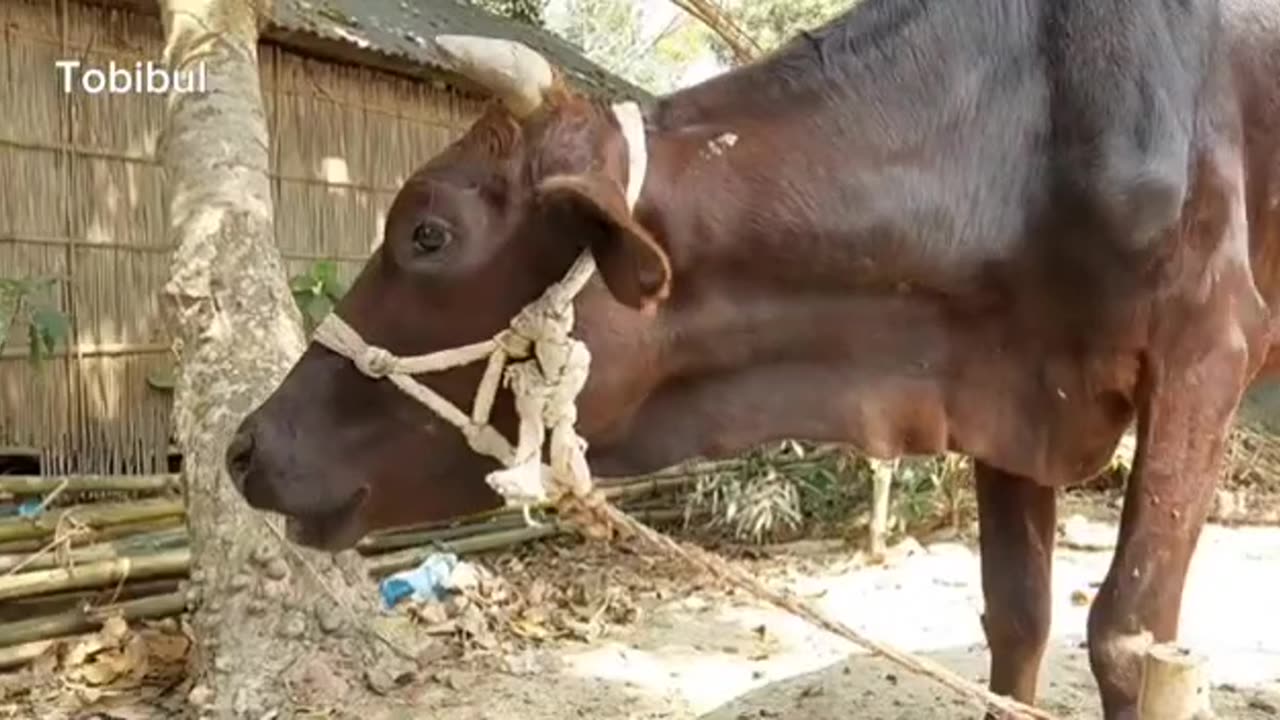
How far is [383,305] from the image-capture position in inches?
99.4

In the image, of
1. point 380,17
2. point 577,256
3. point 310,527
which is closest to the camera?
point 577,256

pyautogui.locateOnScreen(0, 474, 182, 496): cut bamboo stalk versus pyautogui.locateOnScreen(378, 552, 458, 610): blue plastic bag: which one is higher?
pyautogui.locateOnScreen(0, 474, 182, 496): cut bamboo stalk

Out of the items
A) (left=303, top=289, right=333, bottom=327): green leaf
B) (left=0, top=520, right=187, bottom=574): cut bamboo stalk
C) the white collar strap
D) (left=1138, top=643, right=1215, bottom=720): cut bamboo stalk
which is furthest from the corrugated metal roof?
(left=1138, top=643, right=1215, bottom=720): cut bamboo stalk

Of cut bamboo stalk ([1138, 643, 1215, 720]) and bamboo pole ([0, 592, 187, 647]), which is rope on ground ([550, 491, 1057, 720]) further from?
bamboo pole ([0, 592, 187, 647])

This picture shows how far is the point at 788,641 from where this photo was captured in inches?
242

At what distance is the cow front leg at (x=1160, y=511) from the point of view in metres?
2.79

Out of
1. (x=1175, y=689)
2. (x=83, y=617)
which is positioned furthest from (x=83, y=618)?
(x=1175, y=689)

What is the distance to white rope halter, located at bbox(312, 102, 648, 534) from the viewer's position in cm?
243

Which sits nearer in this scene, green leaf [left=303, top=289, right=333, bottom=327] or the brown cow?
the brown cow

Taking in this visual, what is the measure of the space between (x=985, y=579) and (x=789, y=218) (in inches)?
59.1

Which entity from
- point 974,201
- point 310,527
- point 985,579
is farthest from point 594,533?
point 985,579

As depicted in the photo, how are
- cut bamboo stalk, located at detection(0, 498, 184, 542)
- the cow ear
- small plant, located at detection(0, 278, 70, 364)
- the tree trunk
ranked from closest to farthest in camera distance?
the cow ear → the tree trunk → cut bamboo stalk, located at detection(0, 498, 184, 542) → small plant, located at detection(0, 278, 70, 364)

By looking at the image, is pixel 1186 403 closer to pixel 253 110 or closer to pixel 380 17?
pixel 253 110

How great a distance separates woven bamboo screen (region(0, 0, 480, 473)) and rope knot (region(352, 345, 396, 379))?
5295mm
